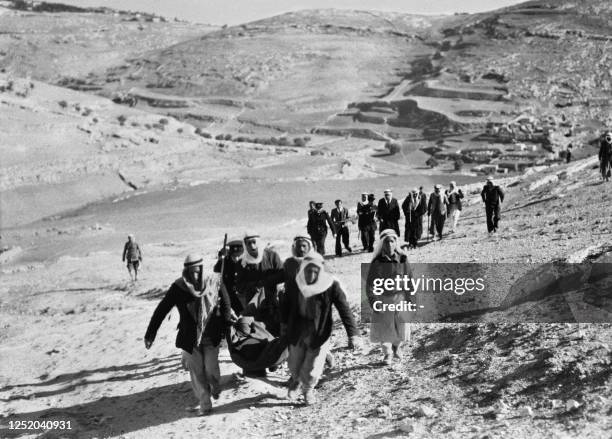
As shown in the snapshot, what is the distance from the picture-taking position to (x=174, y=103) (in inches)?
3179

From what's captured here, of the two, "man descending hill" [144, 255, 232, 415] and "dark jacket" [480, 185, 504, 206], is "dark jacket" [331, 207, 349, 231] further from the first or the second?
"man descending hill" [144, 255, 232, 415]

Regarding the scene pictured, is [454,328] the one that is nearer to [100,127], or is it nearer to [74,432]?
[74,432]

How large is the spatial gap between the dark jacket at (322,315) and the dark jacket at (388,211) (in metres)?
7.73

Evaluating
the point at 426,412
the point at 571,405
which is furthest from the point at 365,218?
the point at 571,405

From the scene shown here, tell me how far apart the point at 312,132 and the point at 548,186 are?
48.4 meters

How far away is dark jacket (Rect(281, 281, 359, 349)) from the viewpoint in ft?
19.3

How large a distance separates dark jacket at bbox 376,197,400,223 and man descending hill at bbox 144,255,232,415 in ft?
25.5

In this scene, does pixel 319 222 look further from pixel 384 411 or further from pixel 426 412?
pixel 426 412

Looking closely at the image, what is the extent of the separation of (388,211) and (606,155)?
626cm

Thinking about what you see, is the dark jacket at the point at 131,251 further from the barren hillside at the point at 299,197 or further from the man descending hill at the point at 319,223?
the man descending hill at the point at 319,223

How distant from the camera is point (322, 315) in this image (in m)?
5.90

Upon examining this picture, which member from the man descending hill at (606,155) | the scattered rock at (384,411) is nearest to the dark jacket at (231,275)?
the scattered rock at (384,411)

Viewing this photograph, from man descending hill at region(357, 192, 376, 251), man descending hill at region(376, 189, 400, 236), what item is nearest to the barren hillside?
man descending hill at region(357, 192, 376, 251)

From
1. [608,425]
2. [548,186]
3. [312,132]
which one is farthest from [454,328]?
[312,132]
